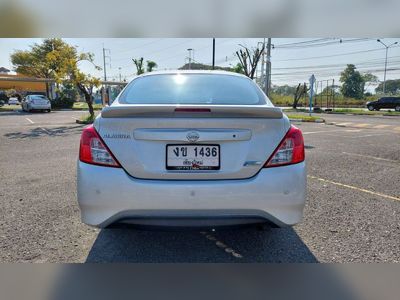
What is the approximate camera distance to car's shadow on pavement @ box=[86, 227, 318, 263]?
276 cm

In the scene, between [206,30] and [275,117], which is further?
[206,30]

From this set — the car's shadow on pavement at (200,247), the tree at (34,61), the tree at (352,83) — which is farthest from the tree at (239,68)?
the tree at (352,83)

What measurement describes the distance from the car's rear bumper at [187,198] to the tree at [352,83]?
271 ft

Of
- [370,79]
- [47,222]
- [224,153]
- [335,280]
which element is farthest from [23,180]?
[370,79]

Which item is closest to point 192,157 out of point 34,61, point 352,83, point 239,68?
point 239,68

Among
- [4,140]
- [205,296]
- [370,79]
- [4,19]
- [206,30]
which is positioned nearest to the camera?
[205,296]

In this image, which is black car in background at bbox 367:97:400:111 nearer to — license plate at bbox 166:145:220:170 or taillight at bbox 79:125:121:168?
license plate at bbox 166:145:220:170

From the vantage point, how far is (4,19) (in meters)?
2.72

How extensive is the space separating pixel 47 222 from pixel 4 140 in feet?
27.2

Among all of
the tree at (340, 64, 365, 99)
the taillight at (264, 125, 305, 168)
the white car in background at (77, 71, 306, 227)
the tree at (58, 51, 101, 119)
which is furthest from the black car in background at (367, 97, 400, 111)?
the tree at (340, 64, 365, 99)

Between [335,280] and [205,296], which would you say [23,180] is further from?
[335,280]

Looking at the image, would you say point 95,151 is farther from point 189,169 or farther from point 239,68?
point 239,68

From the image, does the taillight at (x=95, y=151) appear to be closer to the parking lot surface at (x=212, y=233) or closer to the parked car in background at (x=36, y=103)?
the parking lot surface at (x=212, y=233)

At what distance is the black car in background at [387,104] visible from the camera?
35.6 m
